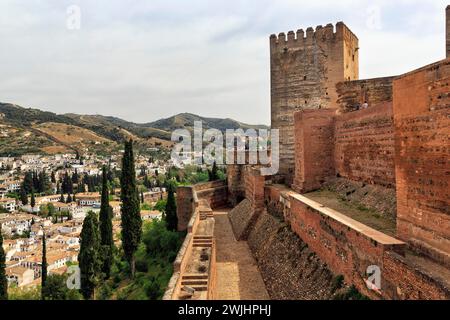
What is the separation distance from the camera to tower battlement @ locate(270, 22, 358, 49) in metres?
18.3

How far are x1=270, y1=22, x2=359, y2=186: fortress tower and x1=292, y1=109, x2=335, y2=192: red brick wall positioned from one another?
151 inches

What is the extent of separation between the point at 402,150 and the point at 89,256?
1543cm

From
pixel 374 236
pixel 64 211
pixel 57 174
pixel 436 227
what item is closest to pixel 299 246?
pixel 374 236

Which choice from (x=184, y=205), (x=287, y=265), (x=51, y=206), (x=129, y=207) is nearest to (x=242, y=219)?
(x=184, y=205)

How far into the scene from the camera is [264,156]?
22.7 m

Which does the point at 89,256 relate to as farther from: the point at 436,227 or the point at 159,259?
the point at 436,227

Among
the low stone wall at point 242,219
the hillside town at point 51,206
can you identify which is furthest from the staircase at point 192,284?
the hillside town at point 51,206

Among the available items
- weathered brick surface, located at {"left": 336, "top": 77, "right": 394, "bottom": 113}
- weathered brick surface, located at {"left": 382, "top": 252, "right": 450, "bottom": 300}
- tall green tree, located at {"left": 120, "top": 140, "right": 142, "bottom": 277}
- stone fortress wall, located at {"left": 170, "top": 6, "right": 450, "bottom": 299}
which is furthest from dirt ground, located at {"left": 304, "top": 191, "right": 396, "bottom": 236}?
tall green tree, located at {"left": 120, "top": 140, "right": 142, "bottom": 277}

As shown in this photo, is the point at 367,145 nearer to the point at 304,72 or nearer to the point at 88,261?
the point at 304,72

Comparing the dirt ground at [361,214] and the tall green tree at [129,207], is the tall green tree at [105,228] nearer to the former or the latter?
the tall green tree at [129,207]

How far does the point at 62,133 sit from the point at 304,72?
433ft

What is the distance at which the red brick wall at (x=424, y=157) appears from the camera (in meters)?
5.62

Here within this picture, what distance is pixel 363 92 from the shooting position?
14.5 m

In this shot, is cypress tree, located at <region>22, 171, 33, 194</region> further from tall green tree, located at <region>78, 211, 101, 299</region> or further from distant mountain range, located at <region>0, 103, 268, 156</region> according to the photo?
tall green tree, located at <region>78, 211, 101, 299</region>
